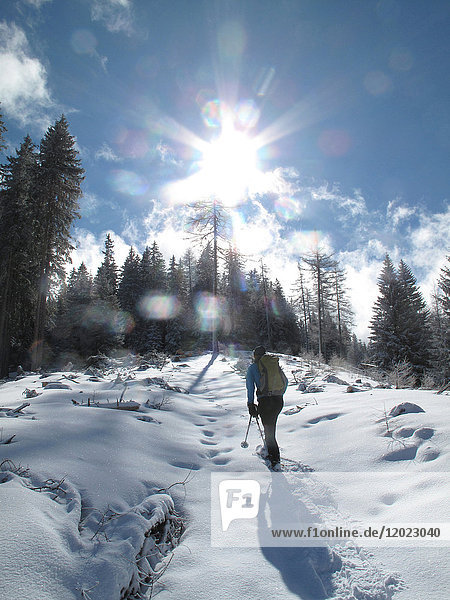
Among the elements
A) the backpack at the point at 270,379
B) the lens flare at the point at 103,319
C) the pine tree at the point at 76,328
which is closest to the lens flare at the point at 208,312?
the lens flare at the point at 103,319

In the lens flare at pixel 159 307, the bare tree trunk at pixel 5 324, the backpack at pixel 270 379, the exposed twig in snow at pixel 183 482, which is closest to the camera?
the exposed twig in snow at pixel 183 482

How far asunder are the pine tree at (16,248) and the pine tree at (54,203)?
2.01ft

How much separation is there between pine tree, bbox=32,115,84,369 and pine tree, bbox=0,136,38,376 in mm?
611

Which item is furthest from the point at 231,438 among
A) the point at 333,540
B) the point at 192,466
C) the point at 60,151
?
the point at 60,151

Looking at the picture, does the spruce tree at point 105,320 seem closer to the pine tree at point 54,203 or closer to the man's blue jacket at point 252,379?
the pine tree at point 54,203

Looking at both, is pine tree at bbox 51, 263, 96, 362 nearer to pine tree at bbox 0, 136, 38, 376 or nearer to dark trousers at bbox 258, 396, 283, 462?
pine tree at bbox 0, 136, 38, 376

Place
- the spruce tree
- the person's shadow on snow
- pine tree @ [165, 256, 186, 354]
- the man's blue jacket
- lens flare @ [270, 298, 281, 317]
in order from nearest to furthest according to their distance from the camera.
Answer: the person's shadow on snow, the man's blue jacket, the spruce tree, pine tree @ [165, 256, 186, 354], lens flare @ [270, 298, 281, 317]

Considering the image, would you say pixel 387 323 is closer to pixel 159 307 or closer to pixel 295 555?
pixel 295 555

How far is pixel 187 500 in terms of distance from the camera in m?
3.32

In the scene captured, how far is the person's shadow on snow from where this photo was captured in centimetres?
218

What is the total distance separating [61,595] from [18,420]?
330 cm

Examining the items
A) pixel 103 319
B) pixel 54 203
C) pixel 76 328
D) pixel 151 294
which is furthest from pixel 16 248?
pixel 151 294

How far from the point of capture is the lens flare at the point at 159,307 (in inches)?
1418

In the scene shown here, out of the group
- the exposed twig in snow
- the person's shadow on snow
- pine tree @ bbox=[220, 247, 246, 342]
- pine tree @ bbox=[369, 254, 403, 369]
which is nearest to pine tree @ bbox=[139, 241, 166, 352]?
pine tree @ bbox=[220, 247, 246, 342]
